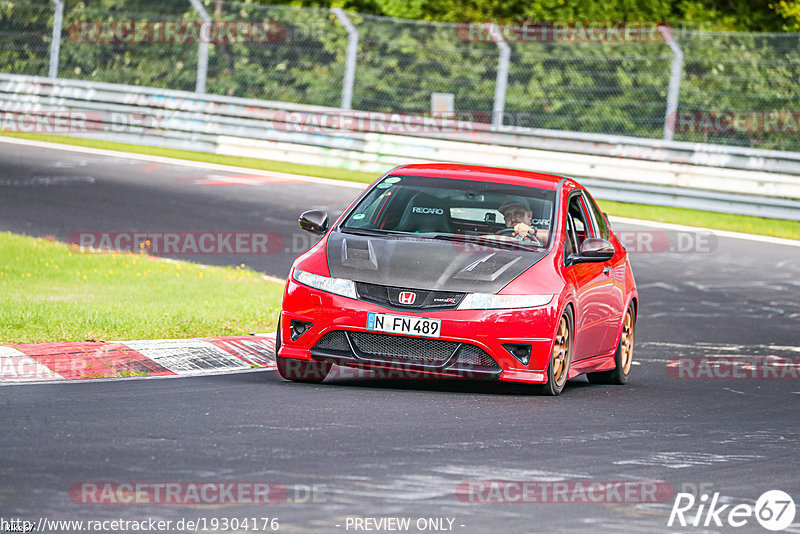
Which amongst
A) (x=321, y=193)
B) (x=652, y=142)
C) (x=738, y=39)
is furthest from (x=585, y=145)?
(x=321, y=193)

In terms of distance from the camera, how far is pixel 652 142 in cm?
2206

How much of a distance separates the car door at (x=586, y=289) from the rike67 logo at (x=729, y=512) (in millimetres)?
3263

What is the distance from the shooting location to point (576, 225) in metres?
10.5

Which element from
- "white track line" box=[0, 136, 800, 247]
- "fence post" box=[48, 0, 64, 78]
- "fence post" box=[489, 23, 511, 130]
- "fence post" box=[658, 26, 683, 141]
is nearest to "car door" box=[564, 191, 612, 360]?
"white track line" box=[0, 136, 800, 247]

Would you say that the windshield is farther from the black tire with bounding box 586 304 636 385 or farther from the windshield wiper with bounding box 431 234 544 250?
the black tire with bounding box 586 304 636 385

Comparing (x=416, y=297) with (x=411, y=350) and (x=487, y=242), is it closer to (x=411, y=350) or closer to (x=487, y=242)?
(x=411, y=350)

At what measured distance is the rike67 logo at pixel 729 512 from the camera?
5832 millimetres

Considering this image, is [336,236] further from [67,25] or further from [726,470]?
[67,25]

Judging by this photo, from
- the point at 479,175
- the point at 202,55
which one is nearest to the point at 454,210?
the point at 479,175

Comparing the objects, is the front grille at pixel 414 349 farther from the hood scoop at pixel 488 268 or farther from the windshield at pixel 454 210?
the windshield at pixel 454 210

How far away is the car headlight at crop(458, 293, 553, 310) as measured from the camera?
8.67 m

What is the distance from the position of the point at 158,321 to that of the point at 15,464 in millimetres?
4888

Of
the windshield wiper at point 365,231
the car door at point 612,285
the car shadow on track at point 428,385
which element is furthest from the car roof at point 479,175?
the car shadow on track at point 428,385

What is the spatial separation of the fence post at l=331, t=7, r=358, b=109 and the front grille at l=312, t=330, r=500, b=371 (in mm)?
15812
